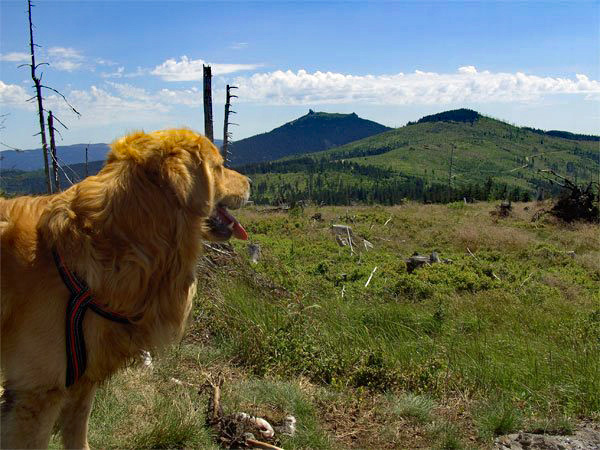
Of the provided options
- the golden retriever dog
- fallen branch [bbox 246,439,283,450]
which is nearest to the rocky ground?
fallen branch [bbox 246,439,283,450]

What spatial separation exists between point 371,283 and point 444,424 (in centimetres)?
932

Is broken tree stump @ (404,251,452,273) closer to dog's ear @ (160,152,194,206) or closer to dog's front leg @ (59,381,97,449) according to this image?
dog's front leg @ (59,381,97,449)

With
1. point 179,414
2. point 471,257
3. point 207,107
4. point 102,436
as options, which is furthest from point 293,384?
point 471,257

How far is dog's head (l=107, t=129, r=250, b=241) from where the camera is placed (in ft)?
8.83

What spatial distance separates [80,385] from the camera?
109 inches

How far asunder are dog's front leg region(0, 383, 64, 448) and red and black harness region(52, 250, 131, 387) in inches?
5.9

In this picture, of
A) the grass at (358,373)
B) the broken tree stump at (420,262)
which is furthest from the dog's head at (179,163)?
the broken tree stump at (420,262)

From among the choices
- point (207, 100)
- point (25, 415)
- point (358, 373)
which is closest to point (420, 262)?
point (207, 100)

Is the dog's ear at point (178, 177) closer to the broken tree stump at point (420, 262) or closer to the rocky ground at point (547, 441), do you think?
the rocky ground at point (547, 441)

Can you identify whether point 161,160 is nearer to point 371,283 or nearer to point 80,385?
point 80,385

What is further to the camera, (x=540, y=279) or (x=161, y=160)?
(x=540, y=279)

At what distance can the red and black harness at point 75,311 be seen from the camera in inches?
102

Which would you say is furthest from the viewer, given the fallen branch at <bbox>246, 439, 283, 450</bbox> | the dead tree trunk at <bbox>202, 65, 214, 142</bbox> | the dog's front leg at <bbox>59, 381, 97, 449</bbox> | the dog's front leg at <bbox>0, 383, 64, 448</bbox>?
the dead tree trunk at <bbox>202, 65, 214, 142</bbox>

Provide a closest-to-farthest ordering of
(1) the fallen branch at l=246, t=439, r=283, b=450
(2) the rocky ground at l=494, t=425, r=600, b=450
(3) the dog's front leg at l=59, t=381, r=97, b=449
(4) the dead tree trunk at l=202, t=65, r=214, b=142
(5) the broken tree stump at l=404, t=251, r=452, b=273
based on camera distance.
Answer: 1. (3) the dog's front leg at l=59, t=381, r=97, b=449
2. (1) the fallen branch at l=246, t=439, r=283, b=450
3. (2) the rocky ground at l=494, t=425, r=600, b=450
4. (4) the dead tree trunk at l=202, t=65, r=214, b=142
5. (5) the broken tree stump at l=404, t=251, r=452, b=273
